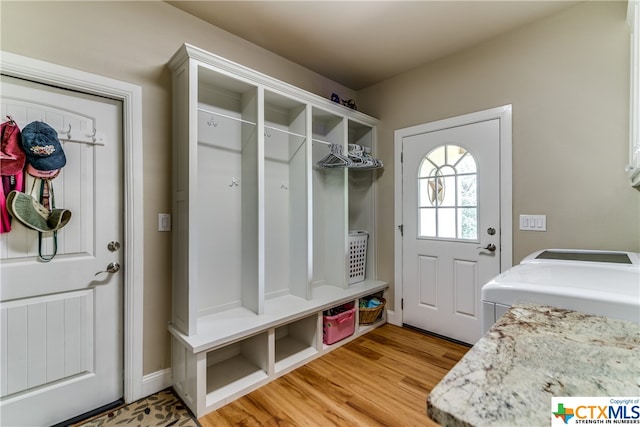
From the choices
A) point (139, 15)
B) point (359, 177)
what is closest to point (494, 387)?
point (139, 15)

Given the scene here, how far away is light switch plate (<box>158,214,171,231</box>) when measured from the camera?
6.29 feet

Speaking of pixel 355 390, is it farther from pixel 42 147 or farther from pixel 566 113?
pixel 566 113

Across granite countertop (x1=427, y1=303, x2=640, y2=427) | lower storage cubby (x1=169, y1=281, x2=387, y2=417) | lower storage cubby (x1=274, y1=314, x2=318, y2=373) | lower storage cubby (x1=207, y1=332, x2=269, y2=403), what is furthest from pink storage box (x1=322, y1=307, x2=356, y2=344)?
granite countertop (x1=427, y1=303, x2=640, y2=427)

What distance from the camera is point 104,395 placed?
1749 mm

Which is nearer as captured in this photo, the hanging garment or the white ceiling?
the hanging garment

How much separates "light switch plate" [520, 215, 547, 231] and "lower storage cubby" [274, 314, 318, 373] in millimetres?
1831

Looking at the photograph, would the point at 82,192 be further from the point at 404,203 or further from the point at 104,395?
the point at 404,203

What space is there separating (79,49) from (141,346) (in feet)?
6.14

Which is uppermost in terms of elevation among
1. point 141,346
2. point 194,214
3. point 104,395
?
point 194,214

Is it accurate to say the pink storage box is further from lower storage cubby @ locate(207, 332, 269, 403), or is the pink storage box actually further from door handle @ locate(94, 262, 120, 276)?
door handle @ locate(94, 262, 120, 276)

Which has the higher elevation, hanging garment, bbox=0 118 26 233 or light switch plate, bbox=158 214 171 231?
hanging garment, bbox=0 118 26 233

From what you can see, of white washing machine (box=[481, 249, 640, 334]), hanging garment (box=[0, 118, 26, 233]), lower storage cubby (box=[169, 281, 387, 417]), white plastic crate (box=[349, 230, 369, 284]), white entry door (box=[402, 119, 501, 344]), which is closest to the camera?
white washing machine (box=[481, 249, 640, 334])

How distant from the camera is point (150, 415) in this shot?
1674 mm

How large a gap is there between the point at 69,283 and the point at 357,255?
2288 millimetres
